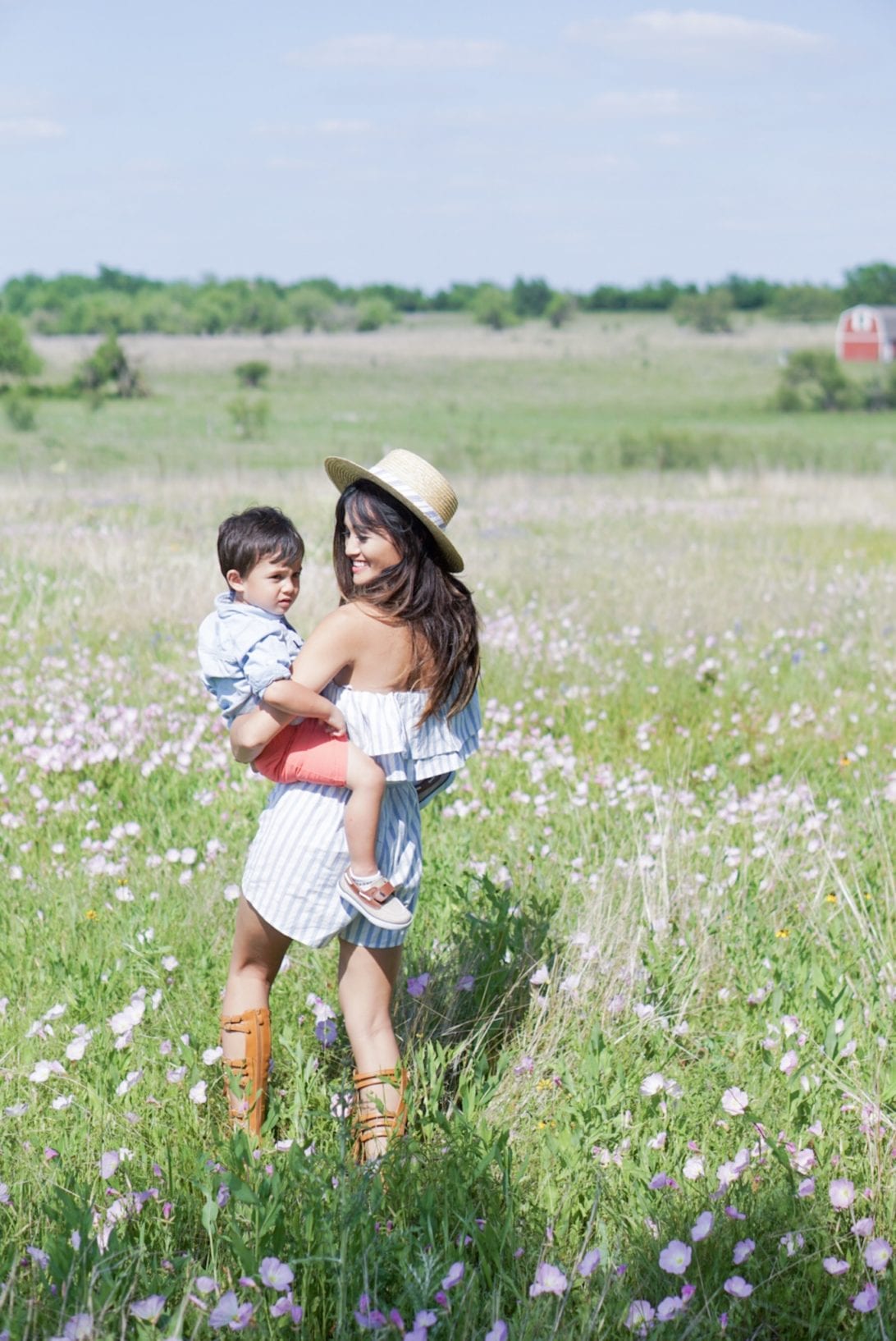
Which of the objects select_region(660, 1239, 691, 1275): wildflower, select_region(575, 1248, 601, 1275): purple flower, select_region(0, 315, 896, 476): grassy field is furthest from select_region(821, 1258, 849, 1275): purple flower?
select_region(0, 315, 896, 476): grassy field

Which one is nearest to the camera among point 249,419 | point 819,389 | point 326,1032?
point 326,1032

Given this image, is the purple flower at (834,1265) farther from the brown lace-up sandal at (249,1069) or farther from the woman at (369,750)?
the brown lace-up sandal at (249,1069)

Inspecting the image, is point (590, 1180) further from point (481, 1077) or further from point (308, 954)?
point (308, 954)

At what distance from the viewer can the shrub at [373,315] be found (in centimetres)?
12744

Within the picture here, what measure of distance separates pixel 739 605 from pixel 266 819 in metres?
7.67

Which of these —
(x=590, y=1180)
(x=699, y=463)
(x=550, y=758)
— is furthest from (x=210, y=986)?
→ (x=699, y=463)

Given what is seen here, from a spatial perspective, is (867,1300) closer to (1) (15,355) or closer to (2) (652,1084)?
(2) (652,1084)

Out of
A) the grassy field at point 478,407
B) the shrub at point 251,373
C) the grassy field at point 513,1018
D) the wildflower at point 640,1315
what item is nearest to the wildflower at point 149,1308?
the grassy field at point 513,1018

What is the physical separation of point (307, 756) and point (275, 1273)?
1.24m

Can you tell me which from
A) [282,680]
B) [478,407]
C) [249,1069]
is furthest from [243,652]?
[478,407]

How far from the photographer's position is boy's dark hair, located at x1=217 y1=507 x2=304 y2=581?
3080 millimetres

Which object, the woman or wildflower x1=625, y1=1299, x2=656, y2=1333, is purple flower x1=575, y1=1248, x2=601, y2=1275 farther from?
the woman

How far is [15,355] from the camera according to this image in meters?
65.9

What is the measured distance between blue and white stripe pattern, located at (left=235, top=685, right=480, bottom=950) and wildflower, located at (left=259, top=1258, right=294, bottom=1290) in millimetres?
954
